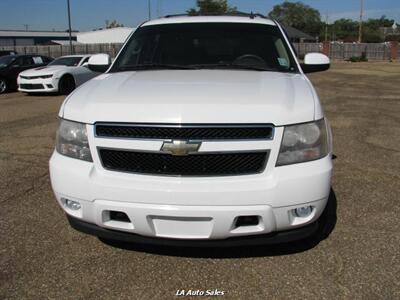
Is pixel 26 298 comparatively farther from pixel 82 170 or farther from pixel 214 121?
pixel 214 121

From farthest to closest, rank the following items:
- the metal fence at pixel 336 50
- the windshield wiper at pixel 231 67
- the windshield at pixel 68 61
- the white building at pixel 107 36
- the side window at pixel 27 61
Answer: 1. the white building at pixel 107 36
2. the metal fence at pixel 336 50
3. the side window at pixel 27 61
4. the windshield at pixel 68 61
5. the windshield wiper at pixel 231 67

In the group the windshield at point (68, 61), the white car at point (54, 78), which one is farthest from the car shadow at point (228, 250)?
the windshield at point (68, 61)

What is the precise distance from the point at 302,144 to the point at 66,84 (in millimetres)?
12983

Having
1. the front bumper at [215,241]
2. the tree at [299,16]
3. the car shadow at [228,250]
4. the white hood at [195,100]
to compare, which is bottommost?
the car shadow at [228,250]

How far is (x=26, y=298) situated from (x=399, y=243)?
2.66 m

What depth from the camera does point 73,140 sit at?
307 centimetres

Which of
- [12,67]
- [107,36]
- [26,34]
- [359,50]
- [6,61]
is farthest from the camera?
[26,34]

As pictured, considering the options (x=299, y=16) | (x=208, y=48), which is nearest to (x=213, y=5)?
(x=208, y=48)

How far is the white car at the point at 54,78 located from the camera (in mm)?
14352

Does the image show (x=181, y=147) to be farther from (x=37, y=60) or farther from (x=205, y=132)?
(x=37, y=60)

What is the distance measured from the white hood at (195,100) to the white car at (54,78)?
1140 cm

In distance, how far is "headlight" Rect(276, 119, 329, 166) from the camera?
9.41ft

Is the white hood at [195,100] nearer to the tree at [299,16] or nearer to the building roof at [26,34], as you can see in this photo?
the building roof at [26,34]

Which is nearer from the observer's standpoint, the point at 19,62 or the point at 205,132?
the point at 205,132
